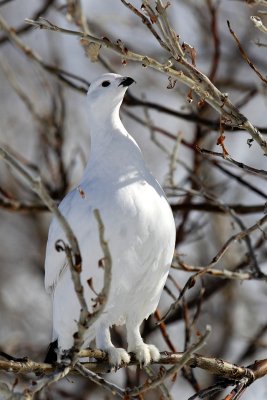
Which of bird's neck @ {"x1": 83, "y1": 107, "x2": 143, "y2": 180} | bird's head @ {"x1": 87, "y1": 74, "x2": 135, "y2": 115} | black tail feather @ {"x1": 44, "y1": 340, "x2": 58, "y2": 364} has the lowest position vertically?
black tail feather @ {"x1": 44, "y1": 340, "x2": 58, "y2": 364}

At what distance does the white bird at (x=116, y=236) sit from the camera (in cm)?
431

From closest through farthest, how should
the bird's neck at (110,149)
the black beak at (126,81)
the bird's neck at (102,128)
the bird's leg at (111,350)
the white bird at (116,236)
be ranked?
the white bird at (116,236), the bird's leg at (111,350), the bird's neck at (110,149), the bird's neck at (102,128), the black beak at (126,81)

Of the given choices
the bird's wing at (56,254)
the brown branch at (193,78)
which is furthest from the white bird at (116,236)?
the brown branch at (193,78)

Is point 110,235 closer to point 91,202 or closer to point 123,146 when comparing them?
point 91,202

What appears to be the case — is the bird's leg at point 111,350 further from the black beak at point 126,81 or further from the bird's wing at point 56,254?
the black beak at point 126,81

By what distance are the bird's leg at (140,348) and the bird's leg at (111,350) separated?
4.1 inches

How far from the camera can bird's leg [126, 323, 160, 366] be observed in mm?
4730

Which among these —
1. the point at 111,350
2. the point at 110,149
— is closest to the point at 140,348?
the point at 111,350

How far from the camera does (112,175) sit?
457 centimetres

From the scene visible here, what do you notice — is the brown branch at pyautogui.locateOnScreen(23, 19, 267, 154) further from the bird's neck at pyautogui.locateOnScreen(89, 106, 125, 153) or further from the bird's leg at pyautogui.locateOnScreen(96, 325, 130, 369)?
the bird's leg at pyautogui.locateOnScreen(96, 325, 130, 369)

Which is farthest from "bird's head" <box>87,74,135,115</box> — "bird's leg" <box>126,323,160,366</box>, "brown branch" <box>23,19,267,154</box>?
"brown branch" <box>23,19,267,154</box>

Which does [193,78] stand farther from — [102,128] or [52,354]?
[52,354]

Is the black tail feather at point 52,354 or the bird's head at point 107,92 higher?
the bird's head at point 107,92

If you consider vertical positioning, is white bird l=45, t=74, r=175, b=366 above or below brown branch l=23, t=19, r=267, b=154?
below
